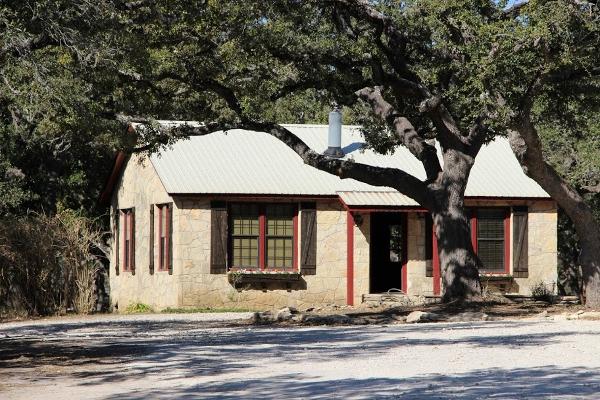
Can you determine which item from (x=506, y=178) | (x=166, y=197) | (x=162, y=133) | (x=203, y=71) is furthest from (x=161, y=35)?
(x=506, y=178)

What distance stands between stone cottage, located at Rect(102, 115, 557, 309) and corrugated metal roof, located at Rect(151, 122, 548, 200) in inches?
1.2

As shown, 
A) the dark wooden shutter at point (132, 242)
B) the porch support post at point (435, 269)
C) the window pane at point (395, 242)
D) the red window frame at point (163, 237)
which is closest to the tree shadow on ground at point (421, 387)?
the red window frame at point (163, 237)

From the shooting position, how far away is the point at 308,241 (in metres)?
30.4

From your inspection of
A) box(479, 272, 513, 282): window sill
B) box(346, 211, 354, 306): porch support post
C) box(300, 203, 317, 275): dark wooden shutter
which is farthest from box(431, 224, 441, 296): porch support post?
box(300, 203, 317, 275): dark wooden shutter

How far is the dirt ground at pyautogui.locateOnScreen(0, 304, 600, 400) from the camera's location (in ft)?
36.6

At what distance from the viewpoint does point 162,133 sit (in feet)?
75.5

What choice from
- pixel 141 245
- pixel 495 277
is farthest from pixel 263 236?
pixel 495 277

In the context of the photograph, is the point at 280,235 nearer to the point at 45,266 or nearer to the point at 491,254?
the point at 491,254

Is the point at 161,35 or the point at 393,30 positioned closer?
the point at 161,35

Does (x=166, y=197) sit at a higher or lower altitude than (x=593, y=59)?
lower

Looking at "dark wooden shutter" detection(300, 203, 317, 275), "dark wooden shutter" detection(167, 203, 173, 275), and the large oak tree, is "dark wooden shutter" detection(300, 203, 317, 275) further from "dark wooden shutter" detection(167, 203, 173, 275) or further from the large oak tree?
the large oak tree

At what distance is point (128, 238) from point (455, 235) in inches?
512

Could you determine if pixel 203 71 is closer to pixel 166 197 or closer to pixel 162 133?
pixel 162 133

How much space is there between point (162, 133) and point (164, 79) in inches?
44.8
